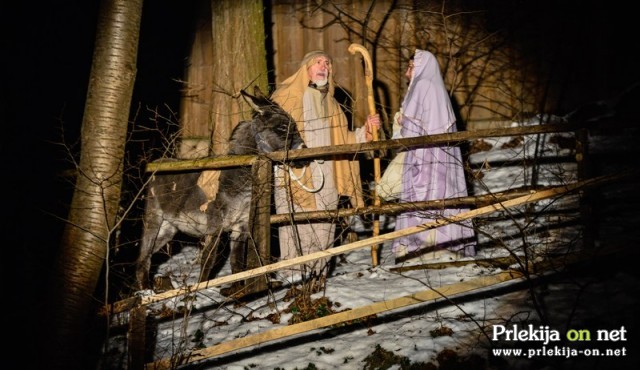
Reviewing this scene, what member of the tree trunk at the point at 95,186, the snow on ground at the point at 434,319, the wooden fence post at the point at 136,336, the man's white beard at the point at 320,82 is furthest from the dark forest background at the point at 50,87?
the man's white beard at the point at 320,82

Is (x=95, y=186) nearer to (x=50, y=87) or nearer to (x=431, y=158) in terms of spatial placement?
(x=431, y=158)

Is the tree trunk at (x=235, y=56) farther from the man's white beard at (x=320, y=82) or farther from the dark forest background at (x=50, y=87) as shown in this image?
the dark forest background at (x=50, y=87)

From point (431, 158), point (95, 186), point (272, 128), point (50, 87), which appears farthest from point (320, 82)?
point (50, 87)

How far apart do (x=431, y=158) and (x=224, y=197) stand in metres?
2.40

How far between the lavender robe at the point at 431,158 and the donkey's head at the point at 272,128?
1448 millimetres

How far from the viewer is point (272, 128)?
479 cm

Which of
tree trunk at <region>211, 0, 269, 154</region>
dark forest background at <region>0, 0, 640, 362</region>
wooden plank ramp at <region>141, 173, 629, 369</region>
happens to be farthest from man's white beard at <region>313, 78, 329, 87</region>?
dark forest background at <region>0, 0, 640, 362</region>

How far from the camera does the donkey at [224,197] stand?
4.81 metres

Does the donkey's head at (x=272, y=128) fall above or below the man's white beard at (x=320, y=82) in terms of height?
below

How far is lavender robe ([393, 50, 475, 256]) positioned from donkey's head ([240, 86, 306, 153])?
1448 millimetres

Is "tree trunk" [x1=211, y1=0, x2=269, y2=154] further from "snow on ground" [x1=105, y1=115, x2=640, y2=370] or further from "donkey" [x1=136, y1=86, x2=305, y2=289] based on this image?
"snow on ground" [x1=105, y1=115, x2=640, y2=370]

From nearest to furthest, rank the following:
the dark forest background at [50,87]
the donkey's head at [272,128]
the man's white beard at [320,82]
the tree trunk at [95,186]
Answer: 1. the tree trunk at [95,186]
2. the dark forest background at [50,87]
3. the donkey's head at [272,128]
4. the man's white beard at [320,82]

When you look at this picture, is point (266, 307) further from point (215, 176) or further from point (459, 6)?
point (459, 6)

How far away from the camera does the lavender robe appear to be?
531cm
